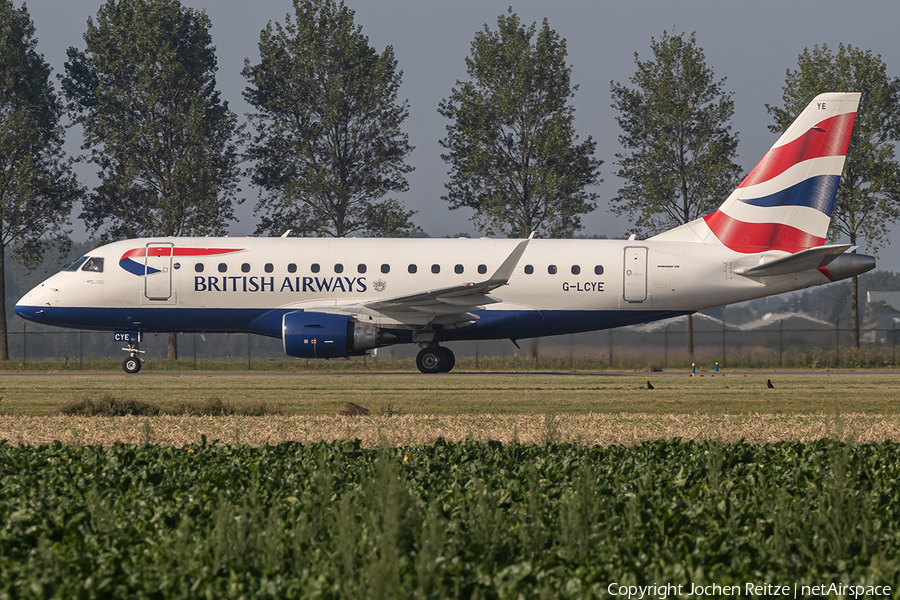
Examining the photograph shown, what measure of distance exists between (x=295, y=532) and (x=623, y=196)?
40171 millimetres

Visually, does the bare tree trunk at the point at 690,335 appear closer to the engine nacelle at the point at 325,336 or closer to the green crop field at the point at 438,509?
the engine nacelle at the point at 325,336

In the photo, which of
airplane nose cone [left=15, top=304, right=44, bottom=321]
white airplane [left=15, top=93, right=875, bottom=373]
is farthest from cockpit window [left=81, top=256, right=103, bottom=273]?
airplane nose cone [left=15, top=304, right=44, bottom=321]

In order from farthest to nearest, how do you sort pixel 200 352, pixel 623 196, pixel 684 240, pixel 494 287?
pixel 200 352 → pixel 623 196 → pixel 684 240 → pixel 494 287

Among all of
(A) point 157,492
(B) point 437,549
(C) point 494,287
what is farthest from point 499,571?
(C) point 494,287

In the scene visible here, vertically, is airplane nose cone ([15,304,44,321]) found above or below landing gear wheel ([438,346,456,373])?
above

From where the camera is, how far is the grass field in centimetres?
1278

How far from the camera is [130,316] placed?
28.6 metres

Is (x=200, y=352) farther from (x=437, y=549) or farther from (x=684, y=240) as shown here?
(x=437, y=549)

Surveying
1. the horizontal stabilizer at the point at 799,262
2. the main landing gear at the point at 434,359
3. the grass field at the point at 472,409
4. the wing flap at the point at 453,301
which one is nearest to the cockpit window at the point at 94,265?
the grass field at the point at 472,409

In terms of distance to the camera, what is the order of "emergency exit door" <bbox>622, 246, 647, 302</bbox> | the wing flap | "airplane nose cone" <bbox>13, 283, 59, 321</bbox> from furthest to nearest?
"airplane nose cone" <bbox>13, 283, 59, 321</bbox>, "emergency exit door" <bbox>622, 246, 647, 302</bbox>, the wing flap

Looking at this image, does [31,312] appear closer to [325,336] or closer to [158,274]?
[158,274]

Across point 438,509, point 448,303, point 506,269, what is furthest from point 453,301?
point 438,509

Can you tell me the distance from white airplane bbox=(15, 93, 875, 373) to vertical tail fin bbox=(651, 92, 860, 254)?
0.11 ft

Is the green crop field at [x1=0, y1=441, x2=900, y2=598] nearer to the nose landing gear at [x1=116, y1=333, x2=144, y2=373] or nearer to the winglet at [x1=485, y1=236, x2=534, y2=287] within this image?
the winglet at [x1=485, y1=236, x2=534, y2=287]
